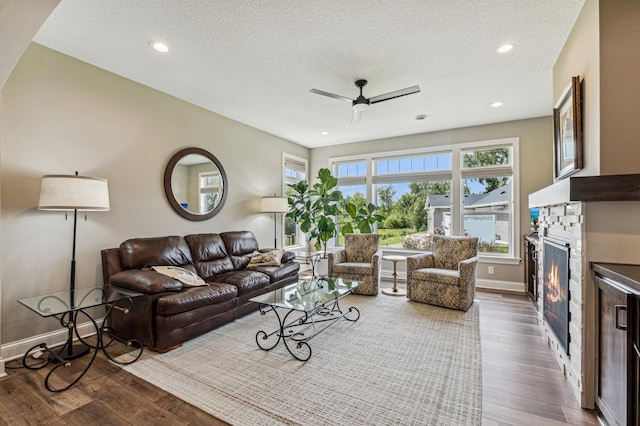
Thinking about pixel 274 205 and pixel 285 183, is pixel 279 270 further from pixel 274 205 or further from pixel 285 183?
pixel 285 183

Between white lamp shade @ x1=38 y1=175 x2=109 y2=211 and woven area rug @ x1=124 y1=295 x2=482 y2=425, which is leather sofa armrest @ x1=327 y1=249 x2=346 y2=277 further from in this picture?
white lamp shade @ x1=38 y1=175 x2=109 y2=211

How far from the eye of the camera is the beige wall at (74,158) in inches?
98.7

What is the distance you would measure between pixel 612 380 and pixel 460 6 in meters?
2.57

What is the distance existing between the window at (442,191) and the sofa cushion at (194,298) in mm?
3624

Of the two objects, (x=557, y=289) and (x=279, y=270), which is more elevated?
(x=557, y=289)

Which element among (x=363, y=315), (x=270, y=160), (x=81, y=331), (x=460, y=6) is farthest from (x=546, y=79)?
(x=81, y=331)

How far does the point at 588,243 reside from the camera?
72.1 inches

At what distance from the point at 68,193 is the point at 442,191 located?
5.25 m

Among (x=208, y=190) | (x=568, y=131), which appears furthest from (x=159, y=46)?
(x=568, y=131)

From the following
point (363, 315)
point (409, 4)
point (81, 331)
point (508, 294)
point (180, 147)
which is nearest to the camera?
point (409, 4)

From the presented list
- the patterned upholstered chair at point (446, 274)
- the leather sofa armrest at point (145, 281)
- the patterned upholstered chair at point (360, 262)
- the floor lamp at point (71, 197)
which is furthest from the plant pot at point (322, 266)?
the floor lamp at point (71, 197)

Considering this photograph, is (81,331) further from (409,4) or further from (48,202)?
(409,4)

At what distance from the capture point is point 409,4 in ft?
6.93

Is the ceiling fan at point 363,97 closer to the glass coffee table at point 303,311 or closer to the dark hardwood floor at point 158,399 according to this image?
the glass coffee table at point 303,311
